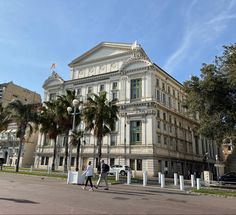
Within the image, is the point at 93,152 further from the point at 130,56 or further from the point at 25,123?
the point at 130,56

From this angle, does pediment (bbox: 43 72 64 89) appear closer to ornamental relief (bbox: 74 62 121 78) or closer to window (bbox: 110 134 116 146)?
ornamental relief (bbox: 74 62 121 78)

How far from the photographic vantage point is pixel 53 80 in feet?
196

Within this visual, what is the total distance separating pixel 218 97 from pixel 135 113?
2205 centimetres

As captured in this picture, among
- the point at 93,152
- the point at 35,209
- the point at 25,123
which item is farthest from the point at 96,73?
the point at 35,209

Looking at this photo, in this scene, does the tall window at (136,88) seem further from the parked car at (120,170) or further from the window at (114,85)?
the parked car at (120,170)

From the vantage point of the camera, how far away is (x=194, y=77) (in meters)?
26.8

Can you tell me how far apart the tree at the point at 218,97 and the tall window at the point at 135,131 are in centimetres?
1938

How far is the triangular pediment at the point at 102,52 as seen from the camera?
52112 millimetres

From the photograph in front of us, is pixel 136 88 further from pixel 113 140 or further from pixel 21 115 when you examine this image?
pixel 21 115

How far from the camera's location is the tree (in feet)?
80.4

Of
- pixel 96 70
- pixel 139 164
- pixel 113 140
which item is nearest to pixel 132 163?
pixel 139 164

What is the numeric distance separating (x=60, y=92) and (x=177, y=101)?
26.4 meters

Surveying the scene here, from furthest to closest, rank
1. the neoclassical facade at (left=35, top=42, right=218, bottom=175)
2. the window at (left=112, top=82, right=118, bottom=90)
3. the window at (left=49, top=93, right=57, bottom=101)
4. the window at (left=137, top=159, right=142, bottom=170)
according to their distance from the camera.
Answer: the window at (left=49, top=93, right=57, bottom=101) < the window at (left=112, top=82, right=118, bottom=90) < the neoclassical facade at (left=35, top=42, right=218, bottom=175) < the window at (left=137, top=159, right=142, bottom=170)

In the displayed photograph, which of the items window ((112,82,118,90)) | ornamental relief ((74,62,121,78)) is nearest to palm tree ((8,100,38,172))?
window ((112,82,118,90))
